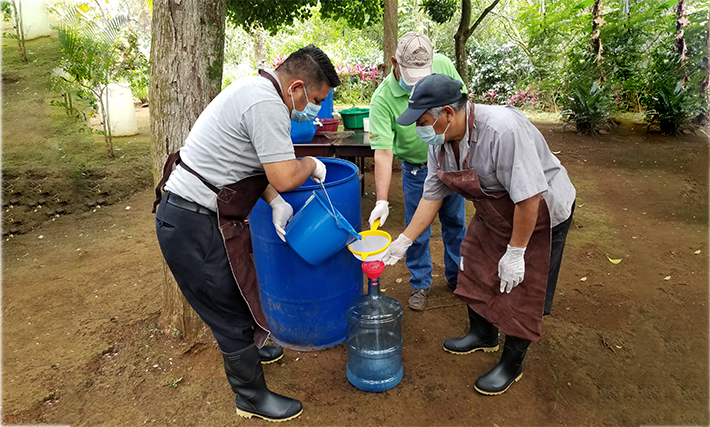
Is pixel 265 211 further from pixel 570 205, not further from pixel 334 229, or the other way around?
pixel 570 205

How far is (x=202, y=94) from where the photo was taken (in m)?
2.63

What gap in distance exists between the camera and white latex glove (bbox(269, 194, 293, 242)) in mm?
2299

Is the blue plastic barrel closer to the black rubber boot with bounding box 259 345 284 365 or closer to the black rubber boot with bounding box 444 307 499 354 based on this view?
the black rubber boot with bounding box 259 345 284 365

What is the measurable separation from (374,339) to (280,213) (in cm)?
95

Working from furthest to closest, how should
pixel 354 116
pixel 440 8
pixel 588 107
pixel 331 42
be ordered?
pixel 331 42 < pixel 588 107 < pixel 440 8 < pixel 354 116

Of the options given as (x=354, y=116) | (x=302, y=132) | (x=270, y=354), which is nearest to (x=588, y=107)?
(x=354, y=116)

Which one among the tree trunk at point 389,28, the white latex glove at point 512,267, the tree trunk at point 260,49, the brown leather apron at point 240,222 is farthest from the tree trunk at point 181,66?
the tree trunk at point 260,49

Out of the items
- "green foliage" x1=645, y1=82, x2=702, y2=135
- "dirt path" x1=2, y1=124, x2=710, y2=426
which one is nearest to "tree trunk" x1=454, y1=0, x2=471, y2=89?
"dirt path" x1=2, y1=124, x2=710, y2=426

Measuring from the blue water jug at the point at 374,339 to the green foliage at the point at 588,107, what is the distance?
6242 millimetres

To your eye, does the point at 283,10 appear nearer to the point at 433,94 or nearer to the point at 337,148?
the point at 337,148

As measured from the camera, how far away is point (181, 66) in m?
2.53

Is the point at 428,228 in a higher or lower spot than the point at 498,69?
lower

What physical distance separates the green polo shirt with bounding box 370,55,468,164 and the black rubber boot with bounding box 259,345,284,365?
1348mm

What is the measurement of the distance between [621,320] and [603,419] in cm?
97
